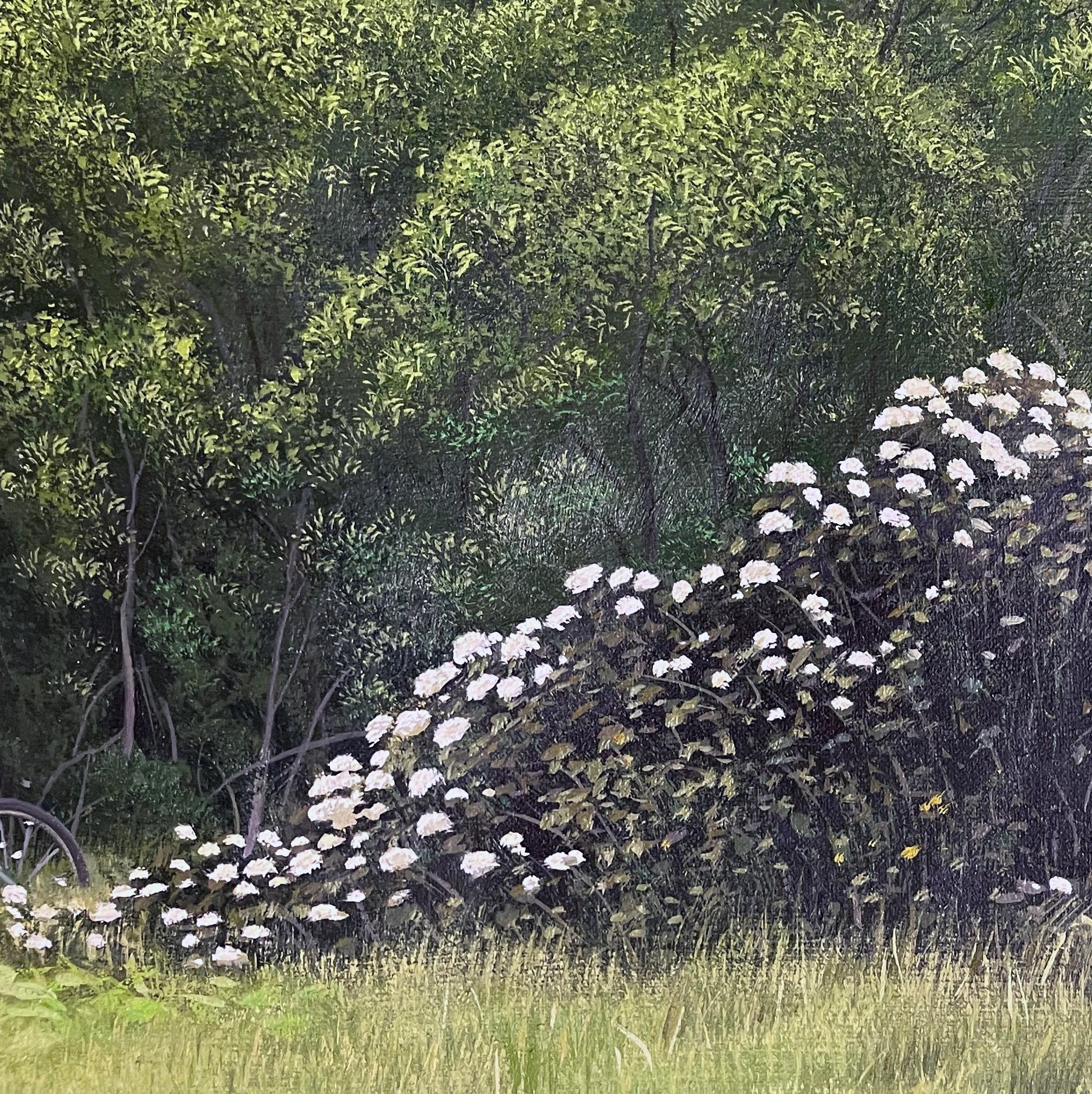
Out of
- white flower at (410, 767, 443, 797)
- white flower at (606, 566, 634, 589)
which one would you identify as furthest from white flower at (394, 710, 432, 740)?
white flower at (606, 566, 634, 589)

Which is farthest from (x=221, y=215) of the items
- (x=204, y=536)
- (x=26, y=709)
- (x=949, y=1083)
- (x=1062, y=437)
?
(x=949, y=1083)

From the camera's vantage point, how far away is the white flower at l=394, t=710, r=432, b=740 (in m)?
3.94

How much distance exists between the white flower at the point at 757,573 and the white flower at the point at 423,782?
1.05m

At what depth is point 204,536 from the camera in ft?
13.8

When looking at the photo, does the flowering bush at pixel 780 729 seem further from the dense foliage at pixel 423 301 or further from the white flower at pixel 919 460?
the dense foliage at pixel 423 301

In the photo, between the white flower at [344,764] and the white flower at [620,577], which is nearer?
the white flower at [620,577]

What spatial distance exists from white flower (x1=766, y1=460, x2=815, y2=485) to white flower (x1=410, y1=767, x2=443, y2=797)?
133 centimetres

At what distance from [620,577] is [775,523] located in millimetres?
485

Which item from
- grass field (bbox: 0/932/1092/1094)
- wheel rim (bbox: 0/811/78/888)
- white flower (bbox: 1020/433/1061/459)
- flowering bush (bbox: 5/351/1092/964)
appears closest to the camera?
grass field (bbox: 0/932/1092/1094)

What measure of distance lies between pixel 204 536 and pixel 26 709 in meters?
0.76

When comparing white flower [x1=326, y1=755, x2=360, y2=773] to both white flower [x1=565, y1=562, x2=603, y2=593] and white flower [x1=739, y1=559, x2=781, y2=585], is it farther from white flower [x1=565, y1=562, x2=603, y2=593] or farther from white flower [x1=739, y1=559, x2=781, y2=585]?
white flower [x1=739, y1=559, x2=781, y2=585]

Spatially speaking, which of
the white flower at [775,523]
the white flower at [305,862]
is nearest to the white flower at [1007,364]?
the white flower at [775,523]

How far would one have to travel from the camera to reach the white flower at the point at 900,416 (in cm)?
395

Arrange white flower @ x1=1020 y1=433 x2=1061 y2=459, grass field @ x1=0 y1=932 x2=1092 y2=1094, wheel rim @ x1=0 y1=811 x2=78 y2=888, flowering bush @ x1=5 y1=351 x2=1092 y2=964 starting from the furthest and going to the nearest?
1. wheel rim @ x1=0 y1=811 x2=78 y2=888
2. white flower @ x1=1020 y1=433 x2=1061 y2=459
3. flowering bush @ x1=5 y1=351 x2=1092 y2=964
4. grass field @ x1=0 y1=932 x2=1092 y2=1094
